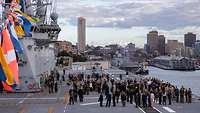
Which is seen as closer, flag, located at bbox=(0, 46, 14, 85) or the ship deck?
flag, located at bbox=(0, 46, 14, 85)

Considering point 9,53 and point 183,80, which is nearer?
point 9,53

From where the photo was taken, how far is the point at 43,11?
8131cm

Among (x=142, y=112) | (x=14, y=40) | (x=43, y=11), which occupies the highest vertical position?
(x=43, y=11)

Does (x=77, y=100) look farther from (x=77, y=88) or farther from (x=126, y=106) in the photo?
(x=126, y=106)

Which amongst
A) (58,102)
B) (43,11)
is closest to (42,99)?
(58,102)

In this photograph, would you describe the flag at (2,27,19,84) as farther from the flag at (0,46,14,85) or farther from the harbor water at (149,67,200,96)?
the harbor water at (149,67,200,96)

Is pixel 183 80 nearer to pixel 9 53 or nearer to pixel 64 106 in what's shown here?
pixel 64 106

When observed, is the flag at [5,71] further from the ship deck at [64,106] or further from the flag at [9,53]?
the ship deck at [64,106]

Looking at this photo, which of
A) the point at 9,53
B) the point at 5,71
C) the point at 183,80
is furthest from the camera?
the point at 183,80

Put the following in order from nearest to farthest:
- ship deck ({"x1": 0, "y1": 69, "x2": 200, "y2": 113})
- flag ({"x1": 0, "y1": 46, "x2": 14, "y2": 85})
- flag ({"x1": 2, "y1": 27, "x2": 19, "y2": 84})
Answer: flag ({"x1": 0, "y1": 46, "x2": 14, "y2": 85}) < flag ({"x1": 2, "y1": 27, "x2": 19, "y2": 84}) < ship deck ({"x1": 0, "y1": 69, "x2": 200, "y2": 113})

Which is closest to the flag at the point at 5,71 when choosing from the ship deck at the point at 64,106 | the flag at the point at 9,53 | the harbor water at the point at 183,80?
the flag at the point at 9,53

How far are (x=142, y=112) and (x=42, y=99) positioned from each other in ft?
42.1

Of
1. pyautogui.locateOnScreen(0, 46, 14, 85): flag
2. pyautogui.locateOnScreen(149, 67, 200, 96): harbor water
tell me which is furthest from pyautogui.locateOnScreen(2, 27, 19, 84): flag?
pyautogui.locateOnScreen(149, 67, 200, 96): harbor water

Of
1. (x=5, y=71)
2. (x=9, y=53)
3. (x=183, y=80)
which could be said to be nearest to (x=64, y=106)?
(x=9, y=53)
